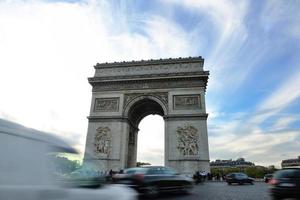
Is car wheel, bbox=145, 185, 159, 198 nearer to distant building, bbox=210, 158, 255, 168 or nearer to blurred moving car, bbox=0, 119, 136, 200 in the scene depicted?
blurred moving car, bbox=0, 119, 136, 200

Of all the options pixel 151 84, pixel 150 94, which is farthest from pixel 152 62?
pixel 150 94

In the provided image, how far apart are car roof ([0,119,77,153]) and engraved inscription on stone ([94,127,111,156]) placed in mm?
24246

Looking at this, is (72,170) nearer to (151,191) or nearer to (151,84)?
(151,191)

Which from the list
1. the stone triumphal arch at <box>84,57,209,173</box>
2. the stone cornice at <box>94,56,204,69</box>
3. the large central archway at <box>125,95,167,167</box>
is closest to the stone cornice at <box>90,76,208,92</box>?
the stone triumphal arch at <box>84,57,209,173</box>

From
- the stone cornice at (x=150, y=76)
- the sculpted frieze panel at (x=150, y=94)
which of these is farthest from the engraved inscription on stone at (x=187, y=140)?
the stone cornice at (x=150, y=76)

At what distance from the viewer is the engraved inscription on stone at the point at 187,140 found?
2476 centimetres

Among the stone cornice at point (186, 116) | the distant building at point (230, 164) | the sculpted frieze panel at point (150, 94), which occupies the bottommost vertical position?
the distant building at point (230, 164)

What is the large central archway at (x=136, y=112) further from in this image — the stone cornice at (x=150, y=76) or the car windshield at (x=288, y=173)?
the car windshield at (x=288, y=173)

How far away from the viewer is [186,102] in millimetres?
27062

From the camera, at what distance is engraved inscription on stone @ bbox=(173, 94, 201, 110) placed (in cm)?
2683

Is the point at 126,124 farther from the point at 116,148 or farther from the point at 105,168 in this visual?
the point at 105,168

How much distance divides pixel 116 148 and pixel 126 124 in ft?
10.1

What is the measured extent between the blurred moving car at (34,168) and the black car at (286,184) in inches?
244

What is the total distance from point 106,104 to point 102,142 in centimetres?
481
